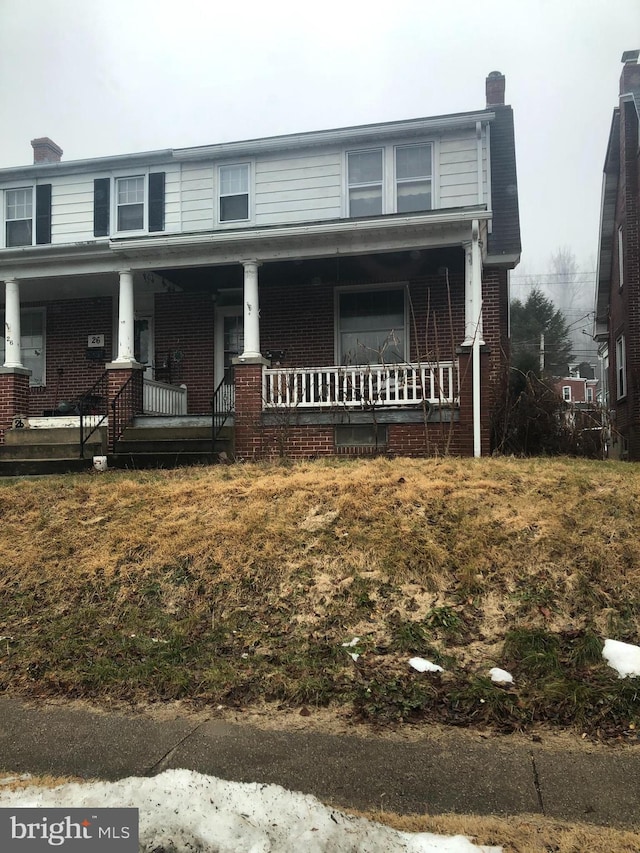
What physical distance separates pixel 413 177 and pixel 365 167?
1026 millimetres

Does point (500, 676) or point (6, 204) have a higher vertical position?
point (6, 204)

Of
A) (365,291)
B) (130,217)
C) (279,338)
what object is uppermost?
(130,217)

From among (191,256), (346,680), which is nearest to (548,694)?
(346,680)

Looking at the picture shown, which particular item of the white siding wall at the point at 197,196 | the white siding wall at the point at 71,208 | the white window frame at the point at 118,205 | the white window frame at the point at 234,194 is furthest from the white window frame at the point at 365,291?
the white siding wall at the point at 71,208

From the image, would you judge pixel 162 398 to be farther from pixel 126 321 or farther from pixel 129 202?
pixel 129 202

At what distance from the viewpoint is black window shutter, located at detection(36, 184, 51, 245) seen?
13.8 m

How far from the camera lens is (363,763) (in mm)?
2977

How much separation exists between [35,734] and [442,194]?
11.5 m

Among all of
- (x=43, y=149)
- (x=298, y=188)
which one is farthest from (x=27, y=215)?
(x=298, y=188)

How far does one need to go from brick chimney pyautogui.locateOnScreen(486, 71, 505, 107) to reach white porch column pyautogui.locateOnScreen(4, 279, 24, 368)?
11195mm

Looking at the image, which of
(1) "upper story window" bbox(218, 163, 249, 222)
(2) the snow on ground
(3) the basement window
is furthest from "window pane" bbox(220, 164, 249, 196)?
(2) the snow on ground

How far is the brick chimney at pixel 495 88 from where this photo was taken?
563 inches

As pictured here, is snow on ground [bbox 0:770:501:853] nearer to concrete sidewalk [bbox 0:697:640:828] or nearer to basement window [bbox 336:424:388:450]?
concrete sidewalk [bbox 0:697:640:828]

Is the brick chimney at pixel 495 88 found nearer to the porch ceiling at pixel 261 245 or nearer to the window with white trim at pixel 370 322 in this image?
the window with white trim at pixel 370 322
